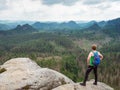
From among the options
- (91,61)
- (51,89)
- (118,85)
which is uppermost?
(91,61)

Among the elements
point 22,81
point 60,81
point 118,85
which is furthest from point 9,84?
point 118,85

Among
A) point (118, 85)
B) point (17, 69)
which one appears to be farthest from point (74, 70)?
Result: point (17, 69)

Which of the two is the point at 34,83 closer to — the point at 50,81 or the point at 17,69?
the point at 50,81

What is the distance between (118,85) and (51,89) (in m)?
154

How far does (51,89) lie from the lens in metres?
32.5

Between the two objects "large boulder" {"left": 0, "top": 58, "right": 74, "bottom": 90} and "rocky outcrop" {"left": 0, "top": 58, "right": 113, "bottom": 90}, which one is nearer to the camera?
"rocky outcrop" {"left": 0, "top": 58, "right": 113, "bottom": 90}

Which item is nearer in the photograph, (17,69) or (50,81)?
(50,81)

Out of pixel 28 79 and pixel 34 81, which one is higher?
pixel 28 79

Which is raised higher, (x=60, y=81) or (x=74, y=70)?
(x=60, y=81)

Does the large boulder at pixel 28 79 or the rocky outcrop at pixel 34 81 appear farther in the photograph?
the large boulder at pixel 28 79

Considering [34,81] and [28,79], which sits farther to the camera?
[28,79]

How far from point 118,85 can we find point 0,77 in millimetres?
155383

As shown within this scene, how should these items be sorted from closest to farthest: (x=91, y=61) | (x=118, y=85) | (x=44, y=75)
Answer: (x=91, y=61) → (x=44, y=75) → (x=118, y=85)

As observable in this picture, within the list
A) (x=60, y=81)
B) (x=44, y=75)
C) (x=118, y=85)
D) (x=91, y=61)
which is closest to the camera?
(x=91, y=61)
